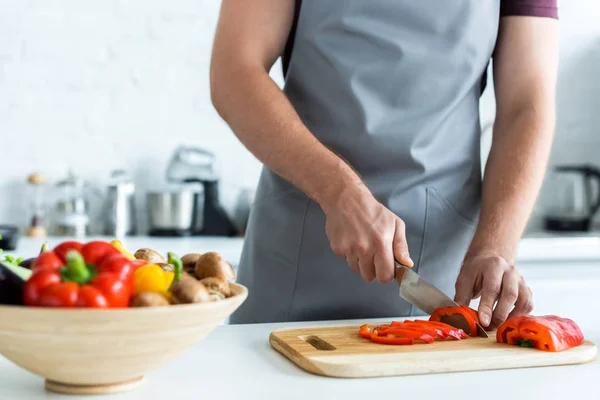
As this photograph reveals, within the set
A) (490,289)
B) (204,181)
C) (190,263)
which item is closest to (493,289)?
(490,289)

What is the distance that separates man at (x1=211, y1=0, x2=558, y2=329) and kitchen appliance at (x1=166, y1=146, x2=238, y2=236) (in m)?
1.25

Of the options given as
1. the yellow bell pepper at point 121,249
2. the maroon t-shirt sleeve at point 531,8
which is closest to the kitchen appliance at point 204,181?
the maroon t-shirt sleeve at point 531,8

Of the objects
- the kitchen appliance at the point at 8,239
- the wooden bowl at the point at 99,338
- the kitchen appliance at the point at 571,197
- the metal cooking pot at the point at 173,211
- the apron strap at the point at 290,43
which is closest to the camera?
the wooden bowl at the point at 99,338

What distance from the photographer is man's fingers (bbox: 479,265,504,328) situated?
43.1 inches

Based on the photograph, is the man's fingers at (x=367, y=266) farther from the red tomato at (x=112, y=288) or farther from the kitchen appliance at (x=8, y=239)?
the kitchen appliance at (x=8, y=239)

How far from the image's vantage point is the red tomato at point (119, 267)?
71 centimetres

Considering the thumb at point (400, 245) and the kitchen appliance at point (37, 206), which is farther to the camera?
the kitchen appliance at point (37, 206)

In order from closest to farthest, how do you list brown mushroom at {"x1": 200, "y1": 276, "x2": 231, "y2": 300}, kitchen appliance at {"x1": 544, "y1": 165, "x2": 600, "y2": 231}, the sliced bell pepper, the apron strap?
brown mushroom at {"x1": 200, "y1": 276, "x2": 231, "y2": 300}, the sliced bell pepper, the apron strap, kitchen appliance at {"x1": 544, "y1": 165, "x2": 600, "y2": 231}

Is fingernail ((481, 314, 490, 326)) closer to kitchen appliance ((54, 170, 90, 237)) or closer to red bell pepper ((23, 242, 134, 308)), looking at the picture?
red bell pepper ((23, 242, 134, 308))

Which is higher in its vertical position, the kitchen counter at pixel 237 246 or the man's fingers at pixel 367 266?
the man's fingers at pixel 367 266

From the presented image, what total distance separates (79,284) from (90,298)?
0.03 m

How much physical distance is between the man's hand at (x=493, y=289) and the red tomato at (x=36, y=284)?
60 centimetres

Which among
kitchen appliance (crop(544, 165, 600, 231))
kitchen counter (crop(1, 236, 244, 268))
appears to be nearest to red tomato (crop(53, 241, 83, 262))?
kitchen counter (crop(1, 236, 244, 268))

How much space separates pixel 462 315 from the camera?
104cm
